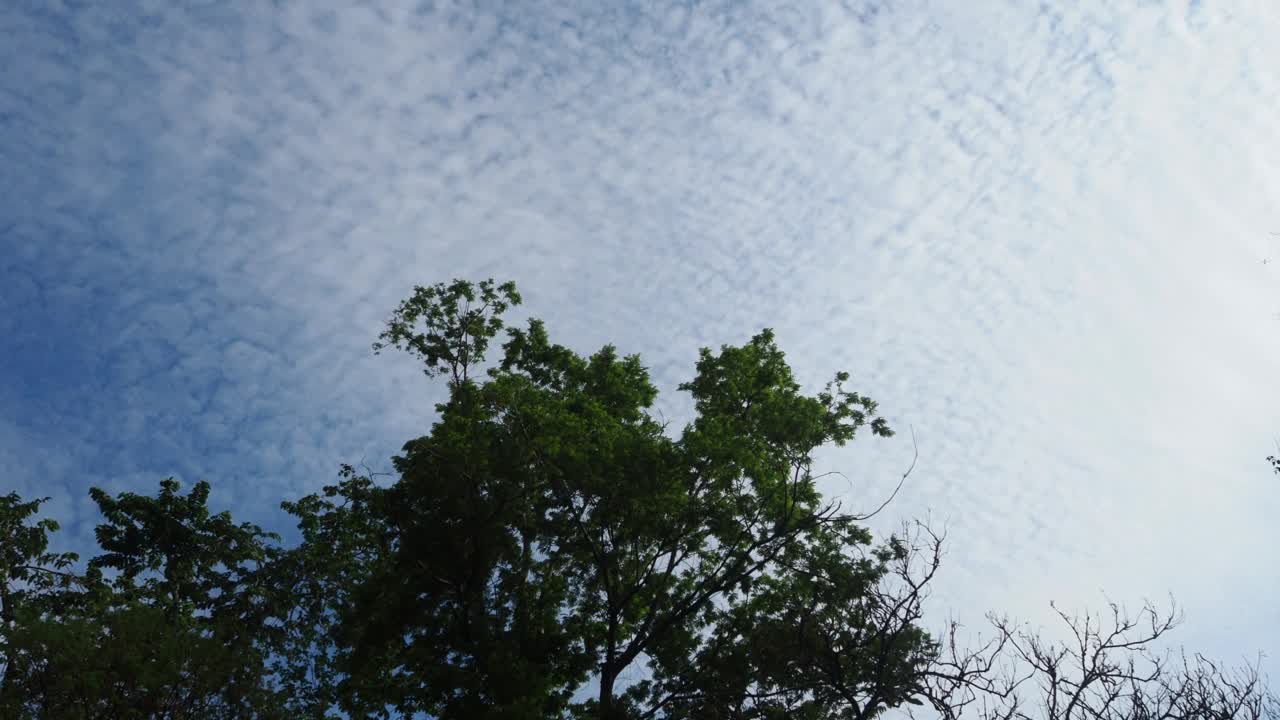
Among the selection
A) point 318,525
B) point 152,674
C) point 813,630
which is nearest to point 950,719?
point 813,630

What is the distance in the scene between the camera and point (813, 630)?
16.5 meters

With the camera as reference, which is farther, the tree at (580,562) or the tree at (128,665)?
Answer: the tree at (580,562)

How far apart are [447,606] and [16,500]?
10821mm

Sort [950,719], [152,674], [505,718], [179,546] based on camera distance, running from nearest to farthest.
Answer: [950,719], [152,674], [505,718], [179,546]

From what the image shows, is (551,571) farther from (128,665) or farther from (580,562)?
(128,665)

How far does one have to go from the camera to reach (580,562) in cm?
1958

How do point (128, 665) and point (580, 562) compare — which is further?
point (580, 562)

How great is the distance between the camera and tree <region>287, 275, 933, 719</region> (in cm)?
1800

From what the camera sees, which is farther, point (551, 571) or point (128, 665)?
point (551, 571)

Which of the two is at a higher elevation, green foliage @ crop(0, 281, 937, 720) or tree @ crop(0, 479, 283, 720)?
green foliage @ crop(0, 281, 937, 720)

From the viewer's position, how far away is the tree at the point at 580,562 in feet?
59.1

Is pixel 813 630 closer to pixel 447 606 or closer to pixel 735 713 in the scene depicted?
pixel 735 713

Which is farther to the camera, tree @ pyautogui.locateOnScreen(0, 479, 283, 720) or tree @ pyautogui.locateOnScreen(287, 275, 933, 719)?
tree @ pyautogui.locateOnScreen(287, 275, 933, 719)

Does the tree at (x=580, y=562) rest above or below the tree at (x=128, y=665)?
above
